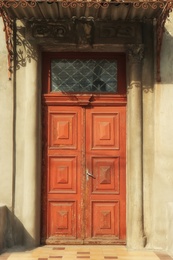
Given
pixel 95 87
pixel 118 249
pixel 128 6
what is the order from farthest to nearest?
pixel 95 87 < pixel 118 249 < pixel 128 6

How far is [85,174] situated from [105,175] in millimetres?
320

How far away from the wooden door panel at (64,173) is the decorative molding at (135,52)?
1172 millimetres

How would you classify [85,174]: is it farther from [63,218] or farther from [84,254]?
[84,254]

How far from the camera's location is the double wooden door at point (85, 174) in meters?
7.72

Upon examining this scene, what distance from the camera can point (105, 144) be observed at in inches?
308

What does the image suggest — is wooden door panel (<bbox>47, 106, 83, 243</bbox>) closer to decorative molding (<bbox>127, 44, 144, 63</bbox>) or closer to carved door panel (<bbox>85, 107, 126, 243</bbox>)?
carved door panel (<bbox>85, 107, 126, 243</bbox>)

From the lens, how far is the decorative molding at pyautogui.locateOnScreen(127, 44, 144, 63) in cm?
760

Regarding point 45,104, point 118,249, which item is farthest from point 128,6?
point 118,249

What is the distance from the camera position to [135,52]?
7.62 metres

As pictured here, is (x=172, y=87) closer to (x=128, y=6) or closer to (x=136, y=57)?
(x=136, y=57)

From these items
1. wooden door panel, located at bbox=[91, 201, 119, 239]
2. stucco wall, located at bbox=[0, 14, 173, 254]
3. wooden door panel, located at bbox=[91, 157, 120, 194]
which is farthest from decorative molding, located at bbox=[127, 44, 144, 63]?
wooden door panel, located at bbox=[91, 201, 119, 239]

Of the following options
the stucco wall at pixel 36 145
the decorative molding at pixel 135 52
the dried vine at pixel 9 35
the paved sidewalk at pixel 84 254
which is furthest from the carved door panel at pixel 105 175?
the dried vine at pixel 9 35

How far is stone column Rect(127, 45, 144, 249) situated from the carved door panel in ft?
0.61

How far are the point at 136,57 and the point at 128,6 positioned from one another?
3.27 feet
